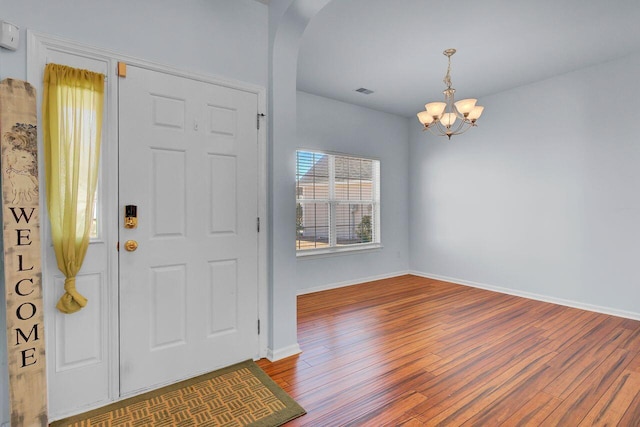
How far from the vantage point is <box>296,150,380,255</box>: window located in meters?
4.82

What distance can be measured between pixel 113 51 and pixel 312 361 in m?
2.62

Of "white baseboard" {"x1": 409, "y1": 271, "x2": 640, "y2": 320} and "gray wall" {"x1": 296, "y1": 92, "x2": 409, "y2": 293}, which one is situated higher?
"gray wall" {"x1": 296, "y1": 92, "x2": 409, "y2": 293}

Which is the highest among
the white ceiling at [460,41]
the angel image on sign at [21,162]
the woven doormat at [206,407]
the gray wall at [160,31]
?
the white ceiling at [460,41]

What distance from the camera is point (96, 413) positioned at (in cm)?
194

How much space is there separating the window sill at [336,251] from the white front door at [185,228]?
84.5 inches

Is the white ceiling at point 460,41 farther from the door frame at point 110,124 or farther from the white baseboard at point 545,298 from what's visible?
the white baseboard at point 545,298

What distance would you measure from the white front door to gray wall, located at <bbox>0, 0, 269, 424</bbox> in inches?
6.2

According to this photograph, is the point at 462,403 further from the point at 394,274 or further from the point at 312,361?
the point at 394,274

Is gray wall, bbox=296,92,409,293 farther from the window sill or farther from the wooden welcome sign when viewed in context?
the wooden welcome sign

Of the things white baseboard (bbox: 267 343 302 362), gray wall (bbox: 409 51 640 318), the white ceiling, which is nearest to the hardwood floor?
white baseboard (bbox: 267 343 302 362)

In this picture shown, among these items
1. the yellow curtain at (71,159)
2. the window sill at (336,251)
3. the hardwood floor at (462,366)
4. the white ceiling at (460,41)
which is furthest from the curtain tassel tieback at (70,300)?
the window sill at (336,251)

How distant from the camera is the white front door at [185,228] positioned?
6.93ft

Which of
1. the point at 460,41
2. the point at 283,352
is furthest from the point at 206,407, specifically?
the point at 460,41

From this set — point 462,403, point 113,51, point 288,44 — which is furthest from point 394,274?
point 113,51
